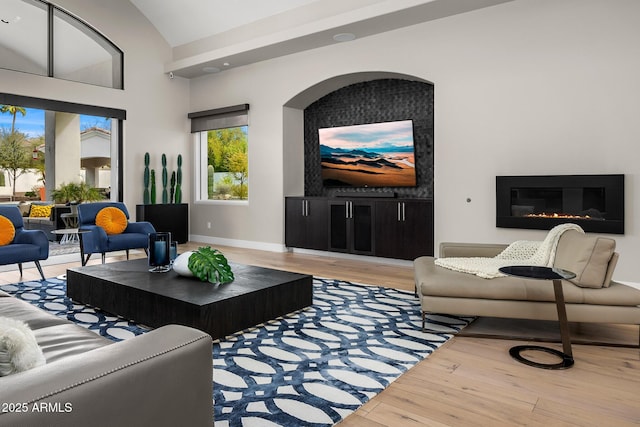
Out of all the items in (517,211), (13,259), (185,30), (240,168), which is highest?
(185,30)

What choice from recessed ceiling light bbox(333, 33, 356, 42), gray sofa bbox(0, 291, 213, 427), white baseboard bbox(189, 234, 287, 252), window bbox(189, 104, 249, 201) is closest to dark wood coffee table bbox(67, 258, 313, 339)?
gray sofa bbox(0, 291, 213, 427)

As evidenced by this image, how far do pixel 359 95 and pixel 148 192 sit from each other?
3.81 m

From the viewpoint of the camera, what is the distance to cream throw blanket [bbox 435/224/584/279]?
3.10 meters

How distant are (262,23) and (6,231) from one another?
415 centimetres

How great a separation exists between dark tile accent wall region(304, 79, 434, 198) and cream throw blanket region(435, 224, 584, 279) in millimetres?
2398

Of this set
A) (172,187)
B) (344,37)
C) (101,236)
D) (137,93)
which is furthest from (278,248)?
(137,93)

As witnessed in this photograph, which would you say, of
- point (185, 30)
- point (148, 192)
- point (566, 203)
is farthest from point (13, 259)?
point (566, 203)

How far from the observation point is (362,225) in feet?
19.4

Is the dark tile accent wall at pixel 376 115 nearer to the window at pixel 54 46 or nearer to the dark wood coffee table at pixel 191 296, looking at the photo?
the dark wood coffee table at pixel 191 296

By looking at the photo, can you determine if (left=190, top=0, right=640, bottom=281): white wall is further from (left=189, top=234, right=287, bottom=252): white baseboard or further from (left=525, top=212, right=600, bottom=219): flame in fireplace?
(left=189, top=234, right=287, bottom=252): white baseboard

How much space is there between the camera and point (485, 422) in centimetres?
189

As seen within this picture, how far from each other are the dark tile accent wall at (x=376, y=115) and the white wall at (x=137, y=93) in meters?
2.42

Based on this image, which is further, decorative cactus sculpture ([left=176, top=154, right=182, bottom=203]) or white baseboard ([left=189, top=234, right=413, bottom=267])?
decorative cactus sculpture ([left=176, top=154, right=182, bottom=203])

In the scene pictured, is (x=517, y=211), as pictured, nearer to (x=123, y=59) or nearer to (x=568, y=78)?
(x=568, y=78)
